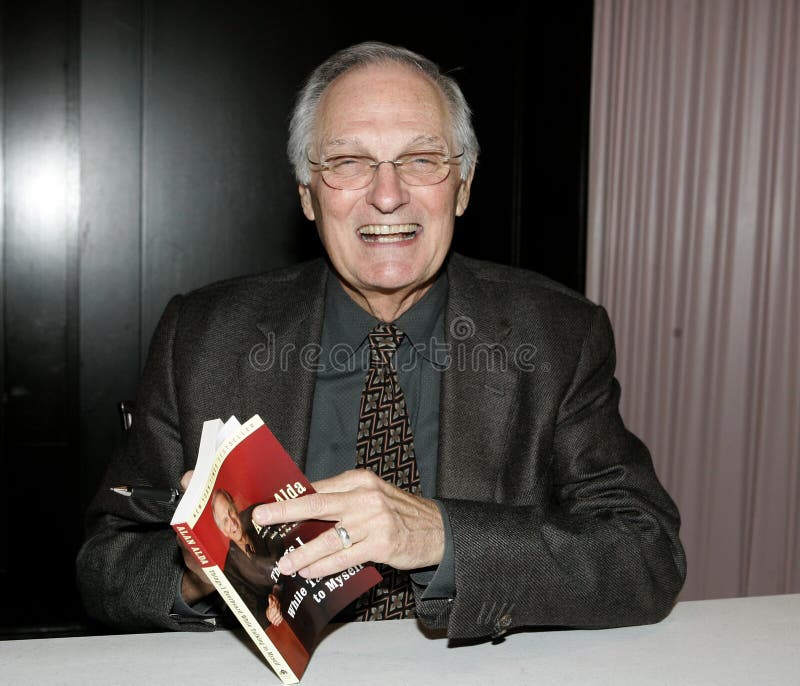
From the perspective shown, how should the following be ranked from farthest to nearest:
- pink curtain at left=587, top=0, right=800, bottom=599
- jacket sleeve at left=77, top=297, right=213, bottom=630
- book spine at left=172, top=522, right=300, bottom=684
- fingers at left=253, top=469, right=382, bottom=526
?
pink curtain at left=587, top=0, right=800, bottom=599, jacket sleeve at left=77, top=297, right=213, bottom=630, fingers at left=253, top=469, right=382, bottom=526, book spine at left=172, top=522, right=300, bottom=684

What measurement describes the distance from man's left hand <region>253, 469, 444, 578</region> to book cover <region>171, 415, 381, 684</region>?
0.02 metres

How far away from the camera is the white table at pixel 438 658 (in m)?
1.27

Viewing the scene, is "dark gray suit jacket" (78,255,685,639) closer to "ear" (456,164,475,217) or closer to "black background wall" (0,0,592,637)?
"ear" (456,164,475,217)

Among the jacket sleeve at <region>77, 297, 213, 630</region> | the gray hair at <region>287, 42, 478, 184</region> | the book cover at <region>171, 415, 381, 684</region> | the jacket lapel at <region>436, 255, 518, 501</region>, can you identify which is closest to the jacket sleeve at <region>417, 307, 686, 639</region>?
the jacket lapel at <region>436, 255, 518, 501</region>

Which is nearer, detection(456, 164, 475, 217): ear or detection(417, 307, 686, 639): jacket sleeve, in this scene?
detection(417, 307, 686, 639): jacket sleeve

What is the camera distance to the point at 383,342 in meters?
2.10

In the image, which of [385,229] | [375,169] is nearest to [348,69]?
[375,169]

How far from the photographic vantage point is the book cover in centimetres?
122

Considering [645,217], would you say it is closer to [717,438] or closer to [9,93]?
[717,438]

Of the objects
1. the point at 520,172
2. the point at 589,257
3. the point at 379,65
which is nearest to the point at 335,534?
the point at 379,65

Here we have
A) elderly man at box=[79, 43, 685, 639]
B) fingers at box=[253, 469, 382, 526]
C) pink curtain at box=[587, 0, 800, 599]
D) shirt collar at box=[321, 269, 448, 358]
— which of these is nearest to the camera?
fingers at box=[253, 469, 382, 526]

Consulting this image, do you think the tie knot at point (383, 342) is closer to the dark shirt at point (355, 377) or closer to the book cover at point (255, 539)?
the dark shirt at point (355, 377)

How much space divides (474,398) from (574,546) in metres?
0.48

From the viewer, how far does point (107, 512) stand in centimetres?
187
